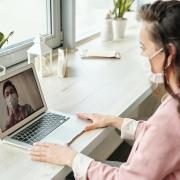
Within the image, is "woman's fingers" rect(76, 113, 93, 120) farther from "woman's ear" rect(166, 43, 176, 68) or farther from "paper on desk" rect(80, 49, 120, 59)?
"paper on desk" rect(80, 49, 120, 59)

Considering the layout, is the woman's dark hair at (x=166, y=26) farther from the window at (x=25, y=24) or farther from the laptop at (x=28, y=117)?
the window at (x=25, y=24)

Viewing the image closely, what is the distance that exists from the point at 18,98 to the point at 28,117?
3.3 inches

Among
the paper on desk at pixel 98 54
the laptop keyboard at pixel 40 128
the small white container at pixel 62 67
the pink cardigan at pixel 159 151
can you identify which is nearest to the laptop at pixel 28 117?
the laptop keyboard at pixel 40 128

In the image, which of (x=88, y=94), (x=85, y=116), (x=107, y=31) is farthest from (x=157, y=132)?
(x=107, y=31)

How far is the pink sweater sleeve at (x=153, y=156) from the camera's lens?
0.98m

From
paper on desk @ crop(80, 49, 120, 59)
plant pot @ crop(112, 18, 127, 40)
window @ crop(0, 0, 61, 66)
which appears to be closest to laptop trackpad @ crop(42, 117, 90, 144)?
window @ crop(0, 0, 61, 66)

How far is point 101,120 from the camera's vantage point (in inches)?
53.9

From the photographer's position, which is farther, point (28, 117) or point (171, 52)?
point (28, 117)

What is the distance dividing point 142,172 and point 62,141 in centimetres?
34

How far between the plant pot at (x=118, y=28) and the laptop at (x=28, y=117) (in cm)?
126

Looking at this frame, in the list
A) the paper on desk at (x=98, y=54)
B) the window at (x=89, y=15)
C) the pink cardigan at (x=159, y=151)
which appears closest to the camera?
the pink cardigan at (x=159, y=151)

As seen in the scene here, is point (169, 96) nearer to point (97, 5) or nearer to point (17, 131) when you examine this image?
point (17, 131)

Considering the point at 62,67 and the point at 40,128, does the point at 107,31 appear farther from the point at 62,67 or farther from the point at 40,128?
the point at 40,128

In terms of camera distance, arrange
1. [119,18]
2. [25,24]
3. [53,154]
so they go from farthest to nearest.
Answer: [119,18], [25,24], [53,154]
